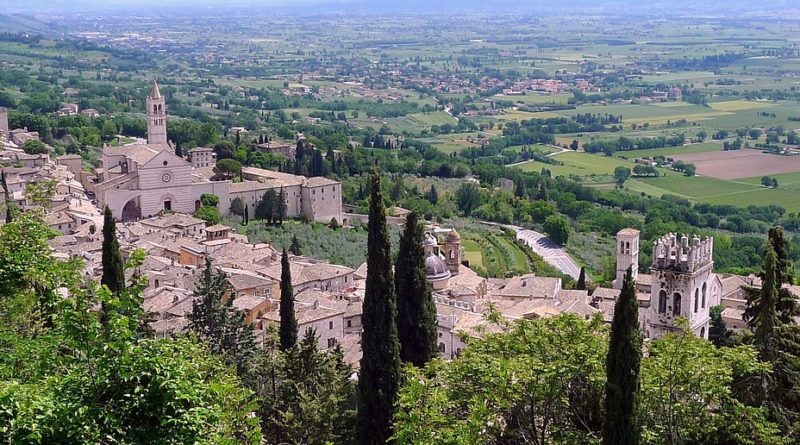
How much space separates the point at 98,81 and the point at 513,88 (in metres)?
71.8

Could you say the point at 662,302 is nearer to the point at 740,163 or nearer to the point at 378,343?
the point at 378,343

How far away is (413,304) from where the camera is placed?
835 inches

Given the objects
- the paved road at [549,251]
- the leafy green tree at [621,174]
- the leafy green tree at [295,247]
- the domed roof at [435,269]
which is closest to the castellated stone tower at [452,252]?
the domed roof at [435,269]

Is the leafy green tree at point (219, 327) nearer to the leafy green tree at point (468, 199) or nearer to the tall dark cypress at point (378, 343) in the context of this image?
the tall dark cypress at point (378, 343)

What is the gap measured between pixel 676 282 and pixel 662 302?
657 millimetres

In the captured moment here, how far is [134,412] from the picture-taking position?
9.68m

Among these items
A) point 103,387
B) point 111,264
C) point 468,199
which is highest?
point 103,387

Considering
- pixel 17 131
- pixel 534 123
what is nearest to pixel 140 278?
pixel 17 131

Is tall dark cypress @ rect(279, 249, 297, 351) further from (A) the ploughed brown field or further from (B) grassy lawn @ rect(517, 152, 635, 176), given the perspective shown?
(A) the ploughed brown field

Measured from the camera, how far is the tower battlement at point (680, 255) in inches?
991

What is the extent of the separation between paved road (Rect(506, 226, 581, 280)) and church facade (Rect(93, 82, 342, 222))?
11.3 metres

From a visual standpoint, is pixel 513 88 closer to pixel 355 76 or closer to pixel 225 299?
pixel 355 76

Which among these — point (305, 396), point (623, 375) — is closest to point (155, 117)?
point (305, 396)

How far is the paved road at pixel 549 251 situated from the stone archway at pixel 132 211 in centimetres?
2158
